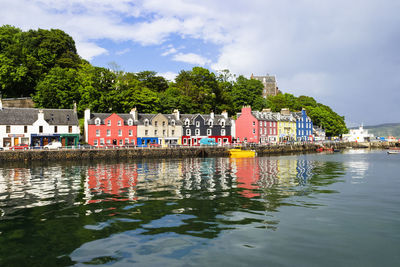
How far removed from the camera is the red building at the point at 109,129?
70.3m

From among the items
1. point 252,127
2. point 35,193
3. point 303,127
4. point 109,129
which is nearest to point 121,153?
point 109,129

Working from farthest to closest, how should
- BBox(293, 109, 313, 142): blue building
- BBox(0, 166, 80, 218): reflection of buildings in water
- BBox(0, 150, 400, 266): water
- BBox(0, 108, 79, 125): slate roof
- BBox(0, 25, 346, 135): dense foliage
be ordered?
1. BBox(293, 109, 313, 142): blue building
2. BBox(0, 25, 346, 135): dense foliage
3. BBox(0, 108, 79, 125): slate roof
4. BBox(0, 166, 80, 218): reflection of buildings in water
5. BBox(0, 150, 400, 266): water

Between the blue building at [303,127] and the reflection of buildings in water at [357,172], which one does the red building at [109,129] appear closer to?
the reflection of buildings in water at [357,172]

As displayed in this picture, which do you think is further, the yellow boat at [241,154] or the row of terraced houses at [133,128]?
the yellow boat at [241,154]

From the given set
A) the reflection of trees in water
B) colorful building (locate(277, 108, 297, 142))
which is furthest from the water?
colorful building (locate(277, 108, 297, 142))

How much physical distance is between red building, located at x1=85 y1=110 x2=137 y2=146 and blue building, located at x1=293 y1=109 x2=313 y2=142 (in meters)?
65.9

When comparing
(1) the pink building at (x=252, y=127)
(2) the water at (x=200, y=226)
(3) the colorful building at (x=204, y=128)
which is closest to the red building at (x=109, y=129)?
(3) the colorful building at (x=204, y=128)

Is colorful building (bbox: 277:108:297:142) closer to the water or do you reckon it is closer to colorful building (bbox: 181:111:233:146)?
colorful building (bbox: 181:111:233:146)

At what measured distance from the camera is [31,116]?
65062 millimetres

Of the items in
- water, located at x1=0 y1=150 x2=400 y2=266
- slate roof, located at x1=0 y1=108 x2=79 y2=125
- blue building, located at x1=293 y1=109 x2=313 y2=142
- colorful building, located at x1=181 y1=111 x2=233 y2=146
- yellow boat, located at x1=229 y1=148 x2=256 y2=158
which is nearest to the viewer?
water, located at x1=0 y1=150 x2=400 y2=266

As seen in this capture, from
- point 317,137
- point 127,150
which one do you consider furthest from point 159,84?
point 317,137

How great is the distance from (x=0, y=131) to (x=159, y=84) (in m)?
57.2

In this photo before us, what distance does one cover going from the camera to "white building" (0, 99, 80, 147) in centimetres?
6250

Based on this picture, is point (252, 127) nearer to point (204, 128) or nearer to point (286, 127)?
point (204, 128)
